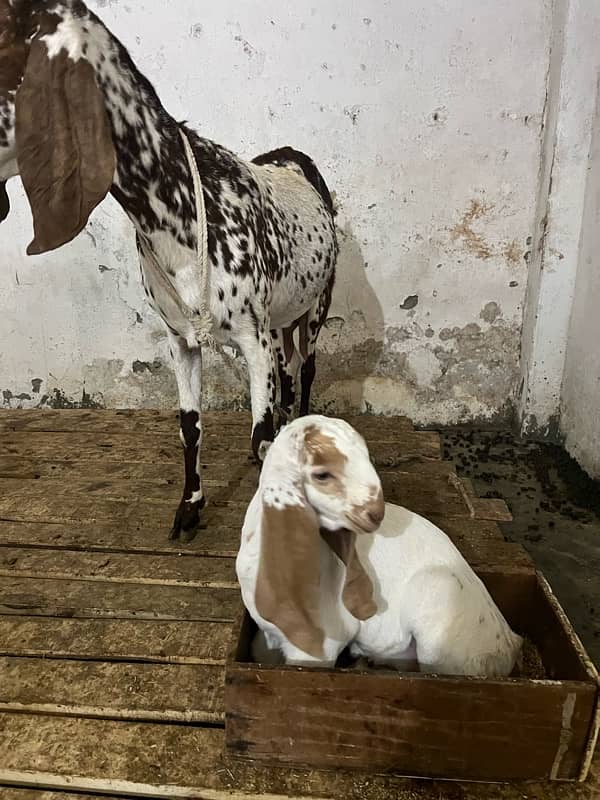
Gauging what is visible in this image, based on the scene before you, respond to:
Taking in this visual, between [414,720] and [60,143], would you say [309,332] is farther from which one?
[414,720]

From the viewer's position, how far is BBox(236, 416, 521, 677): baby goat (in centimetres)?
92

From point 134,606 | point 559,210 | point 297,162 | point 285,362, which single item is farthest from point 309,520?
point 559,210

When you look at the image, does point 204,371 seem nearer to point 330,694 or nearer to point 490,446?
point 490,446

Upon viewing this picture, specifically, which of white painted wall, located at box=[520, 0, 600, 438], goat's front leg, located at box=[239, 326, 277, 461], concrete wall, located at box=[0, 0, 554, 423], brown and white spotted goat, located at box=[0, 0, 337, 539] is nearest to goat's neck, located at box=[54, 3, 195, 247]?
brown and white spotted goat, located at box=[0, 0, 337, 539]

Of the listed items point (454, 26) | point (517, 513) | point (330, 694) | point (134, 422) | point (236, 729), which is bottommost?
point (517, 513)

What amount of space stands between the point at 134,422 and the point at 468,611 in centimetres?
200

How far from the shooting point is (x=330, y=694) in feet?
3.18

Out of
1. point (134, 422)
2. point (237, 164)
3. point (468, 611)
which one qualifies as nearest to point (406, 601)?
point (468, 611)

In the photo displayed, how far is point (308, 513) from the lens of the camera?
36.4 inches

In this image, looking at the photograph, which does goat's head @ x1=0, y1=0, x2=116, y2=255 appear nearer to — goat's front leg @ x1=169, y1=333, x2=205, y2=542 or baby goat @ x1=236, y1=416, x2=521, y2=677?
goat's front leg @ x1=169, y1=333, x2=205, y2=542

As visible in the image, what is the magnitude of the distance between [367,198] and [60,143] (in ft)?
6.23

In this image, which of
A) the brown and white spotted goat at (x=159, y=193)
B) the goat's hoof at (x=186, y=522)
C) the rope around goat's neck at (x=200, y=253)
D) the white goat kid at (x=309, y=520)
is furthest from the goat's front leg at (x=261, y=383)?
the white goat kid at (x=309, y=520)

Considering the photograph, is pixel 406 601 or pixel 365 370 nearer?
pixel 406 601

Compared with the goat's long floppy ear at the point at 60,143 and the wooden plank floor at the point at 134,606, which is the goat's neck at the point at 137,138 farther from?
the wooden plank floor at the point at 134,606
